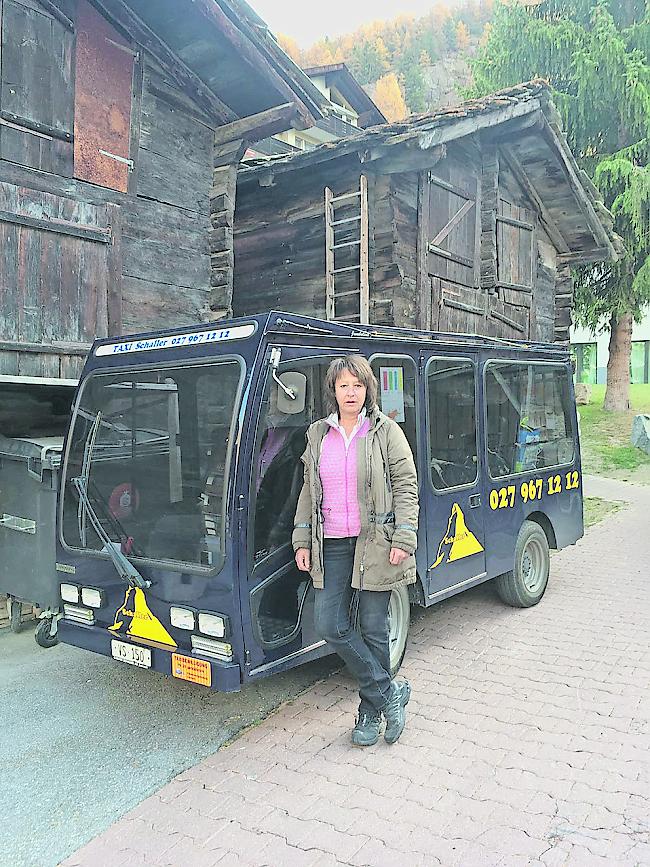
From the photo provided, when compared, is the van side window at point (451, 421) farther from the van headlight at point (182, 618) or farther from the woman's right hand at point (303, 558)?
the van headlight at point (182, 618)

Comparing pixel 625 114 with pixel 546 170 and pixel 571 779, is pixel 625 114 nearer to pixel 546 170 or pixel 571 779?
pixel 546 170

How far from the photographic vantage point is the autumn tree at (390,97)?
207 feet

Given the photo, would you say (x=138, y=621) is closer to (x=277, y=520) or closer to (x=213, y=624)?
(x=213, y=624)

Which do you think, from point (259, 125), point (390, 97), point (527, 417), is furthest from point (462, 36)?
point (527, 417)

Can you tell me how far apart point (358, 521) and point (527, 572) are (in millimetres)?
3364

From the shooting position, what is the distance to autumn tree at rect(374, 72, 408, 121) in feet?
207

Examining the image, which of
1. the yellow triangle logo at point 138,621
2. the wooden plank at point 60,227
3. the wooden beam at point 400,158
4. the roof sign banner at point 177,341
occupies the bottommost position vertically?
the yellow triangle logo at point 138,621

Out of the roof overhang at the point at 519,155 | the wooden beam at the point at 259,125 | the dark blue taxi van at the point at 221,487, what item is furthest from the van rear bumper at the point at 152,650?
the roof overhang at the point at 519,155

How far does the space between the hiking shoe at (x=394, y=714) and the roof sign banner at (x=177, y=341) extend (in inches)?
84.4

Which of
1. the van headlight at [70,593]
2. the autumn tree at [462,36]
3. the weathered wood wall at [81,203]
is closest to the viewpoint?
the van headlight at [70,593]

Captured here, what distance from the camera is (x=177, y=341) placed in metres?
4.14

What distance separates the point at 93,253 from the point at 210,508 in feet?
13.9

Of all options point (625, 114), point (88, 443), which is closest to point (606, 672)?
point (88, 443)

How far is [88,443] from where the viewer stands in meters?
4.41
